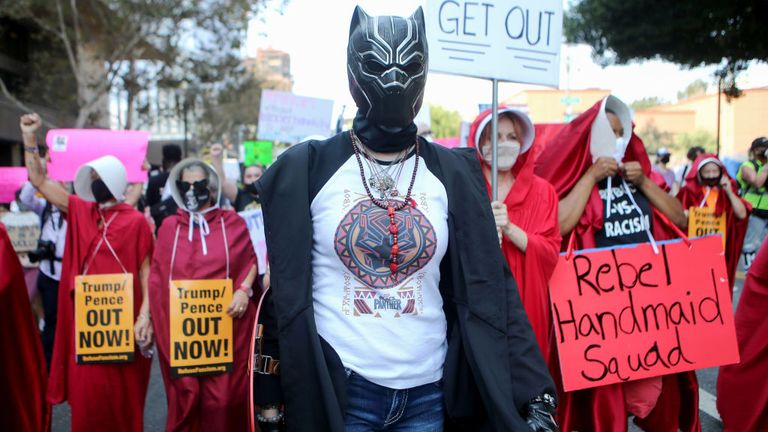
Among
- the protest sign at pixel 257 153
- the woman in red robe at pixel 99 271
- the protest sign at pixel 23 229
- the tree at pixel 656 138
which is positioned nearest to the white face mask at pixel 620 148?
the woman in red robe at pixel 99 271

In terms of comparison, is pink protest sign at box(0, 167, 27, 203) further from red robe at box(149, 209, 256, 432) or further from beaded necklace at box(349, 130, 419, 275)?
beaded necklace at box(349, 130, 419, 275)

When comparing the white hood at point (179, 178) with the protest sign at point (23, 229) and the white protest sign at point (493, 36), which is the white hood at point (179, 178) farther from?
the protest sign at point (23, 229)

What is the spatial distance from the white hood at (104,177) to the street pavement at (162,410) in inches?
67.9

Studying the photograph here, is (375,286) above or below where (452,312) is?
above

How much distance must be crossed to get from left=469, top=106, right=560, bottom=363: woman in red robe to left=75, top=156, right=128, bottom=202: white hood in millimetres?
2508

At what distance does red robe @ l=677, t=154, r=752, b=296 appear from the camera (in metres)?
7.46

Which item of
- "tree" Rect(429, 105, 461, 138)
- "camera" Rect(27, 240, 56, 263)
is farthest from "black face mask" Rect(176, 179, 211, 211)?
"tree" Rect(429, 105, 461, 138)

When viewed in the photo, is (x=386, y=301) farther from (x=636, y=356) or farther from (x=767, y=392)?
(x=767, y=392)

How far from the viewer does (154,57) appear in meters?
24.4

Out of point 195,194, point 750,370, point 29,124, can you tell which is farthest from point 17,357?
point 750,370

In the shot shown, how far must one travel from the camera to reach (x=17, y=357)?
442 cm

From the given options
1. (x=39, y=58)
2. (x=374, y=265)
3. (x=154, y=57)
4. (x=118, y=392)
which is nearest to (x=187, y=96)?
(x=154, y=57)

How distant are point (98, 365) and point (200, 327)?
0.79 meters

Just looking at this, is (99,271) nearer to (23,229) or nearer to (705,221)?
(23,229)
